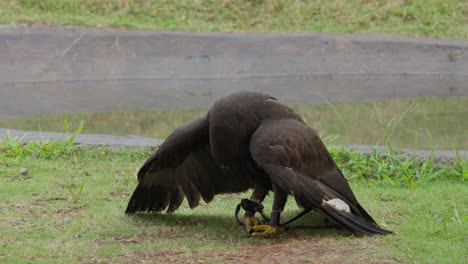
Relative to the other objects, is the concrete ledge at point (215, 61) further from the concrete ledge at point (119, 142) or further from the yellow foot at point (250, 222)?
the yellow foot at point (250, 222)

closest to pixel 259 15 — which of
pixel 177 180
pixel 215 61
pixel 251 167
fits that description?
pixel 215 61

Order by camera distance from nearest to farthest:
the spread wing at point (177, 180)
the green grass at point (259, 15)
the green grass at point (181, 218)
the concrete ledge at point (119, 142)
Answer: the green grass at point (181, 218), the spread wing at point (177, 180), the concrete ledge at point (119, 142), the green grass at point (259, 15)

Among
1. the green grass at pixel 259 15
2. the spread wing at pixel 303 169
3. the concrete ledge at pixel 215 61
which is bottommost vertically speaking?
the concrete ledge at pixel 215 61

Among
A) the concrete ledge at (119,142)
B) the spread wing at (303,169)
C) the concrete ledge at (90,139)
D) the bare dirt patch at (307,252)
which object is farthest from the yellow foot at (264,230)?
the concrete ledge at (90,139)

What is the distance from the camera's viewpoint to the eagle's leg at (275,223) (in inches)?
218

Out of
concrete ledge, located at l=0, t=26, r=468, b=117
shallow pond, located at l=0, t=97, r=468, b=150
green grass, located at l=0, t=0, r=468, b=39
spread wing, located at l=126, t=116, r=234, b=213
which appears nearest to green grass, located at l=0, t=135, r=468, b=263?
spread wing, located at l=126, t=116, r=234, b=213

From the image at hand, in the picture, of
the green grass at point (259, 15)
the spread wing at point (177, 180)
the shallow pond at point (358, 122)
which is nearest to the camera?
the spread wing at point (177, 180)

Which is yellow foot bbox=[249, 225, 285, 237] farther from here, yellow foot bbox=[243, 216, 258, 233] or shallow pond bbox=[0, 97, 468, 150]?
shallow pond bbox=[0, 97, 468, 150]

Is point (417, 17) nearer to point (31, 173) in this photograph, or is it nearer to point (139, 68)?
point (139, 68)

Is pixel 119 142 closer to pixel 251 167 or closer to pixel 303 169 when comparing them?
pixel 251 167

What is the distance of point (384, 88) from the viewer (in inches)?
566

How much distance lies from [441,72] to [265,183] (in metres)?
10.3

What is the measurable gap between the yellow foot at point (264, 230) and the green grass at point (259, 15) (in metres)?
11.3

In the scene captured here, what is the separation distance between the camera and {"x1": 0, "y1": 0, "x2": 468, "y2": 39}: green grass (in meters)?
16.7
